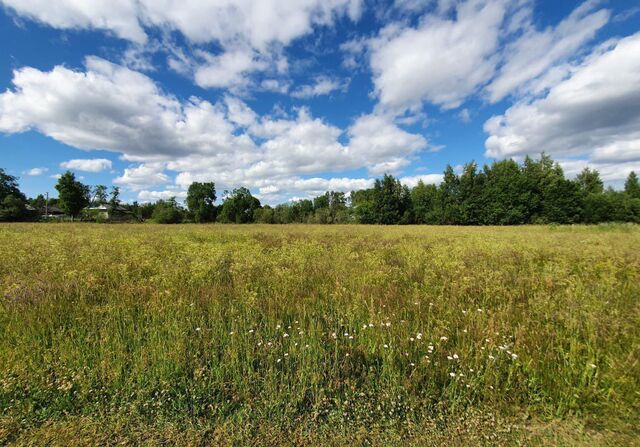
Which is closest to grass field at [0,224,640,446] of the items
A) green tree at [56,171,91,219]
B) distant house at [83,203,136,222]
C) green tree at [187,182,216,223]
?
distant house at [83,203,136,222]

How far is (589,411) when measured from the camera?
2.09 meters

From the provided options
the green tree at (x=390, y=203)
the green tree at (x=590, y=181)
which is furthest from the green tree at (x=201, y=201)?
the green tree at (x=590, y=181)

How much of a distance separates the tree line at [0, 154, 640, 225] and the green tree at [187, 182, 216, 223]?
5425 millimetres

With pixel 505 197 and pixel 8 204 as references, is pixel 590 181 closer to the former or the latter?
pixel 505 197

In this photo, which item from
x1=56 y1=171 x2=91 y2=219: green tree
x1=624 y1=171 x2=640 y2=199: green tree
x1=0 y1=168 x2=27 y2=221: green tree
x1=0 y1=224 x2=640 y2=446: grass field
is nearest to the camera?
x1=0 y1=224 x2=640 y2=446: grass field

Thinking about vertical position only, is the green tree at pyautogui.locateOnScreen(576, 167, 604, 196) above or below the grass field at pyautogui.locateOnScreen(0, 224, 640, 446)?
above

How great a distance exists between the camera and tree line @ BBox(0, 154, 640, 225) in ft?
161

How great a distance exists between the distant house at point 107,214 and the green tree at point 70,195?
78.9 inches

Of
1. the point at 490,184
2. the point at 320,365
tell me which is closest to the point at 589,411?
the point at 320,365

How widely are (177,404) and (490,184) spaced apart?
6440 cm

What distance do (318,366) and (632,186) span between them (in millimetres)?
103535

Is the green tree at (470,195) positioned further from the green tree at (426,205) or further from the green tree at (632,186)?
the green tree at (632,186)

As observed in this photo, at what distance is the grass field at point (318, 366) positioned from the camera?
192cm

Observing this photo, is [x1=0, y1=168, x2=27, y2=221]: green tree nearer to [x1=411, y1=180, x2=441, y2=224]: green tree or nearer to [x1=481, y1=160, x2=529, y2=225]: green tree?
[x1=411, y1=180, x2=441, y2=224]: green tree
